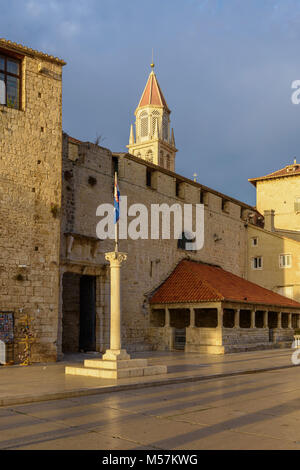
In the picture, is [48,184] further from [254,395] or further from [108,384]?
[254,395]

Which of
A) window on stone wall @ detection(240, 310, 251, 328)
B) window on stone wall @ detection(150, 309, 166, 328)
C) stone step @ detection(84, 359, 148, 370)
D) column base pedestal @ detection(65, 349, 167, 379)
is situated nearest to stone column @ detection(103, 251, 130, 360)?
column base pedestal @ detection(65, 349, 167, 379)

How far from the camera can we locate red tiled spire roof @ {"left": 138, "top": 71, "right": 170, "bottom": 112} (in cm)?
7144

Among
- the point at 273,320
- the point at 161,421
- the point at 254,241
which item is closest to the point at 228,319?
the point at 273,320

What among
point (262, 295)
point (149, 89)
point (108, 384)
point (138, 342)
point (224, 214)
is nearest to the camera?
point (108, 384)

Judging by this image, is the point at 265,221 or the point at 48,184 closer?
the point at 48,184

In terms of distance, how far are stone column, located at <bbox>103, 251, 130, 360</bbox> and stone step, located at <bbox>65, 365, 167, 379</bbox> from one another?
1.90 feet

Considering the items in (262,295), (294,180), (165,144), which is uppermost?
(165,144)

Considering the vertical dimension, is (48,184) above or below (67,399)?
above

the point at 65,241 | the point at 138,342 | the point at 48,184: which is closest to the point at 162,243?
the point at 138,342

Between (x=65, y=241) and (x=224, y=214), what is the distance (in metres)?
16.4

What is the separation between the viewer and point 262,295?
3091cm

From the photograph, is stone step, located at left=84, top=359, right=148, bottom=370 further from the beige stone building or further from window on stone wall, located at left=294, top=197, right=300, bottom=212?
window on stone wall, located at left=294, top=197, right=300, bottom=212

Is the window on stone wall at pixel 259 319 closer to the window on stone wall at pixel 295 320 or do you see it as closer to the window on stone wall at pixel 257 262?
the window on stone wall at pixel 295 320

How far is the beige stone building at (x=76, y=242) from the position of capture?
62.2 feet
